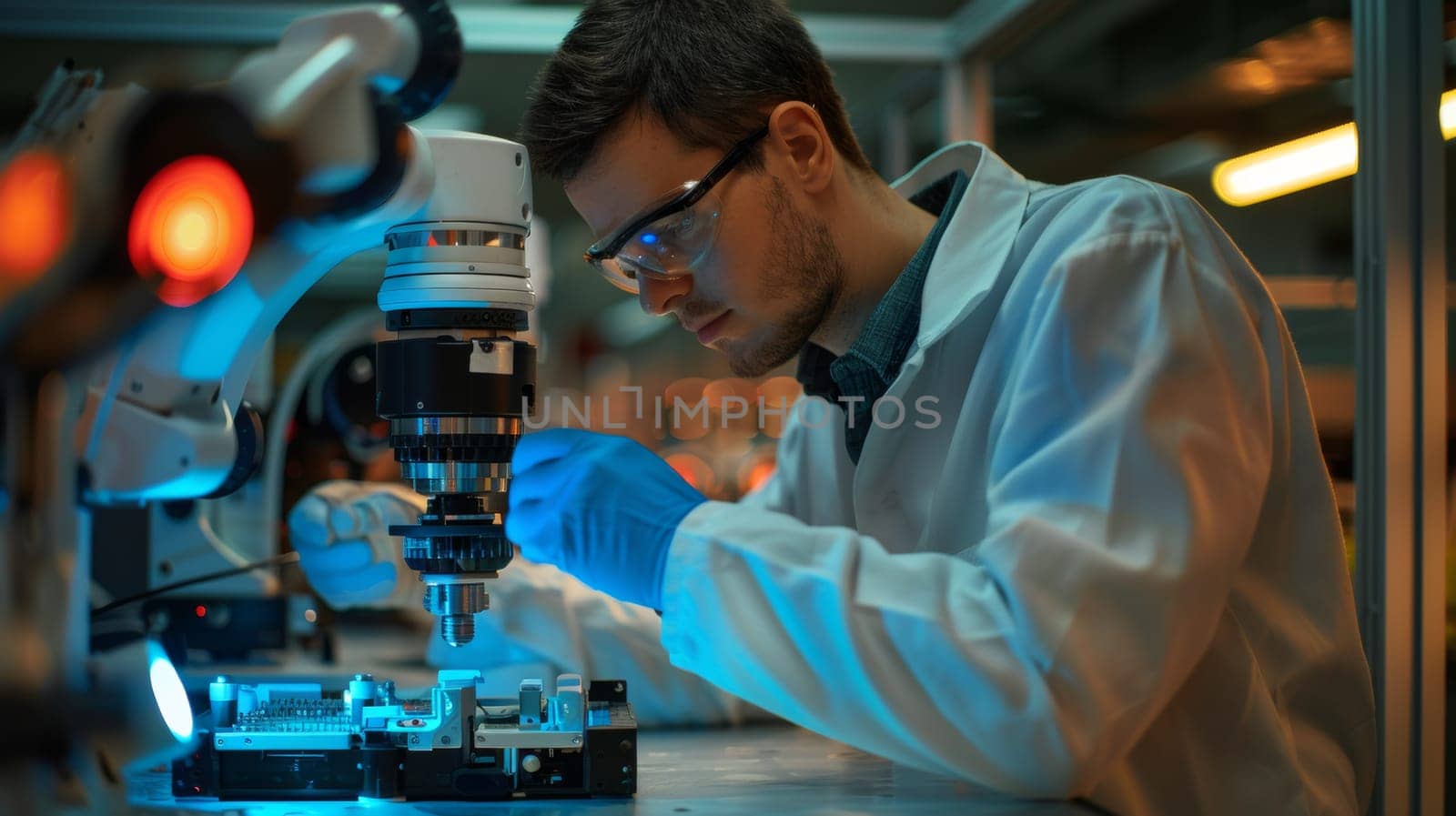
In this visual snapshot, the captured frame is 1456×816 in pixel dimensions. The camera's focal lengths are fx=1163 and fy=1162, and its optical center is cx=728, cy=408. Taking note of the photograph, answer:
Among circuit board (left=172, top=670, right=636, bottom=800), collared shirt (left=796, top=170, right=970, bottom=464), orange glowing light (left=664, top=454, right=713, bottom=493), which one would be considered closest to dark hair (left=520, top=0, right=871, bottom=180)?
collared shirt (left=796, top=170, right=970, bottom=464)

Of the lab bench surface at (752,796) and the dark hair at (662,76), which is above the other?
the dark hair at (662,76)

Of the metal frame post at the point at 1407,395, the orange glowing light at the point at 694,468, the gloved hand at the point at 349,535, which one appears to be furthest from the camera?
the orange glowing light at the point at 694,468

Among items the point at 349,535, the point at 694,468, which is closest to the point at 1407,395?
the point at 349,535

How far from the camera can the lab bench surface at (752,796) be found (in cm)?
107

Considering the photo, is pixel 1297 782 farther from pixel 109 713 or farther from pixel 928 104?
pixel 928 104

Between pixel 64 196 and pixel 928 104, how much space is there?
2.59 metres

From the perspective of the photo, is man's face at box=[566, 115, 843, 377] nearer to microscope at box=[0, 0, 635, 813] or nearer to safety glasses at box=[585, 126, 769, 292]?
safety glasses at box=[585, 126, 769, 292]

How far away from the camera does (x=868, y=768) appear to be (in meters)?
1.28

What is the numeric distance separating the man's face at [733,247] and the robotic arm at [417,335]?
0.24m

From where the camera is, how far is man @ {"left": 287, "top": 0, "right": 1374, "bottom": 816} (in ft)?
3.29

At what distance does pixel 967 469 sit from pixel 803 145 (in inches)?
18.5

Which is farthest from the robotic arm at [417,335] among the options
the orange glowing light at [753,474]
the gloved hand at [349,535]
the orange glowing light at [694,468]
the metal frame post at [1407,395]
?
the orange glowing light at [694,468]

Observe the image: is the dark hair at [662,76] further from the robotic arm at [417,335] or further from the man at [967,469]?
the robotic arm at [417,335]

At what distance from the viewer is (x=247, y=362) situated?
1.15m
